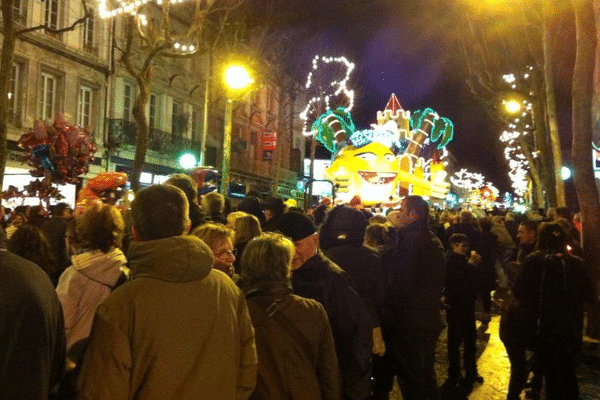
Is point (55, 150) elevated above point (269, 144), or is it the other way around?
point (269, 144)

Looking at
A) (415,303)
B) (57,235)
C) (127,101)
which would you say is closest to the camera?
(415,303)

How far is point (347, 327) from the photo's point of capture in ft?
12.2

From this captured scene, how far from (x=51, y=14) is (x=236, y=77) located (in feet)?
40.3

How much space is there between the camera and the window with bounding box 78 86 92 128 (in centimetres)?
2442

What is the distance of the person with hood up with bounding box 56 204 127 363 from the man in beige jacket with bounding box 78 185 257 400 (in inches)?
35.2

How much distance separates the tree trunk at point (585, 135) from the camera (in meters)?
9.48

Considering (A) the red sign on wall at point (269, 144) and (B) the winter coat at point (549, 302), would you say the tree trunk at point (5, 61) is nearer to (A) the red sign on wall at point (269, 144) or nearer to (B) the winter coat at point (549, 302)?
(B) the winter coat at point (549, 302)

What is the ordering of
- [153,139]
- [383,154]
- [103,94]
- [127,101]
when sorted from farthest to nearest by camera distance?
[153,139] < [127,101] < [103,94] < [383,154]

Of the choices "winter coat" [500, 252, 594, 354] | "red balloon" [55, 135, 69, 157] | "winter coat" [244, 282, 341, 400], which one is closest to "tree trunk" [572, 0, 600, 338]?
"winter coat" [500, 252, 594, 354]

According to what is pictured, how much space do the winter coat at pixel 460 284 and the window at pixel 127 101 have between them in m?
22.0

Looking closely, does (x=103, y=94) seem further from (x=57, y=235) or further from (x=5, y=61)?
(x=57, y=235)

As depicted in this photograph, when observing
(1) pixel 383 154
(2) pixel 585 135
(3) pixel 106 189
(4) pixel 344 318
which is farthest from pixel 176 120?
(4) pixel 344 318

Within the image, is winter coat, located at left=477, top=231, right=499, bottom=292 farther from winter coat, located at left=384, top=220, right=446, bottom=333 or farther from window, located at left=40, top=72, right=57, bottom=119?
window, located at left=40, top=72, right=57, bottom=119

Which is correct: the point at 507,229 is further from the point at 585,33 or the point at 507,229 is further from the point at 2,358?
the point at 2,358
